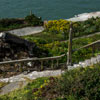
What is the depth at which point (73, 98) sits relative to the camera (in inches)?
256

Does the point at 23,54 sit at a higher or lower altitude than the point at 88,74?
lower

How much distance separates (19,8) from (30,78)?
3732cm

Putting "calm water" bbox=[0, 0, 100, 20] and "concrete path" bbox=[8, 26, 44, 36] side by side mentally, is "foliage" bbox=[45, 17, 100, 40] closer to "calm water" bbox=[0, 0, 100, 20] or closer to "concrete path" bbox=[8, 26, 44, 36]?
"concrete path" bbox=[8, 26, 44, 36]

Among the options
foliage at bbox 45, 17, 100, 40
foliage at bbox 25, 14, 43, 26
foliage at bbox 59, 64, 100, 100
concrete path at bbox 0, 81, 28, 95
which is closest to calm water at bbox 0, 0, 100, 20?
foliage at bbox 25, 14, 43, 26

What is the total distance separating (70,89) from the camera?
6719 mm

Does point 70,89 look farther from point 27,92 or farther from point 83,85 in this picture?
point 27,92

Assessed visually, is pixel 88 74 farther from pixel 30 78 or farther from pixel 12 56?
pixel 12 56

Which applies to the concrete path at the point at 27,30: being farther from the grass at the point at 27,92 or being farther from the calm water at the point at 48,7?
the grass at the point at 27,92

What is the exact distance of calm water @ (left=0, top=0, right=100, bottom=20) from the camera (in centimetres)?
4266

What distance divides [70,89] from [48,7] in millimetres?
39383

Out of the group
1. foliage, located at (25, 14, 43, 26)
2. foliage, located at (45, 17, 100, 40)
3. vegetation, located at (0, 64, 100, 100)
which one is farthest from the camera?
foliage, located at (25, 14, 43, 26)

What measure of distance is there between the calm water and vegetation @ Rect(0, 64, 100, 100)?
113ft

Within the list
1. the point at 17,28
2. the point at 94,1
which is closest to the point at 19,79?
the point at 17,28

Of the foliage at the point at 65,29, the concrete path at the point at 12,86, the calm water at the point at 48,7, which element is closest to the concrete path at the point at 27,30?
the foliage at the point at 65,29
